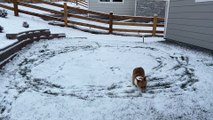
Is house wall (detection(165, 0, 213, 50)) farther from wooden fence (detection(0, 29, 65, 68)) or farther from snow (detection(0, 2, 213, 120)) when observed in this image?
wooden fence (detection(0, 29, 65, 68))

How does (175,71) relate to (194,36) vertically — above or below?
below

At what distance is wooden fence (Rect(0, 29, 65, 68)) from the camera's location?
5.11 m

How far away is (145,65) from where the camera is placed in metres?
5.60

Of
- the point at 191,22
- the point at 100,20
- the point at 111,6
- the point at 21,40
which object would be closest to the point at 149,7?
the point at 111,6

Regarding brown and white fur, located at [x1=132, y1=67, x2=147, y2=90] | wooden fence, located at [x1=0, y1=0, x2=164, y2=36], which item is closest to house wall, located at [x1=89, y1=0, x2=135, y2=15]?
wooden fence, located at [x1=0, y1=0, x2=164, y2=36]

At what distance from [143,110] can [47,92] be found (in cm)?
171

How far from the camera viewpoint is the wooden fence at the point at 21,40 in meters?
5.11

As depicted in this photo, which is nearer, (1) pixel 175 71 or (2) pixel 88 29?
(1) pixel 175 71

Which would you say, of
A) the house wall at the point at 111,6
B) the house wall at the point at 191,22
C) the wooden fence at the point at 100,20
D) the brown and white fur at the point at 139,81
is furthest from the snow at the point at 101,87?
the house wall at the point at 111,6

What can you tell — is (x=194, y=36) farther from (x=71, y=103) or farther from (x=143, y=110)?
(x=71, y=103)

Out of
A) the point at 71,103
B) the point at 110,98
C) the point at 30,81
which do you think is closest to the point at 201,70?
the point at 110,98

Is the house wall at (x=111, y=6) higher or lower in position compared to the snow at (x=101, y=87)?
higher

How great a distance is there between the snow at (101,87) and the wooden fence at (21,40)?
0.62ft

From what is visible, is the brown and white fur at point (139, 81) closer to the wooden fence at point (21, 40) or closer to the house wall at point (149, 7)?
the wooden fence at point (21, 40)
